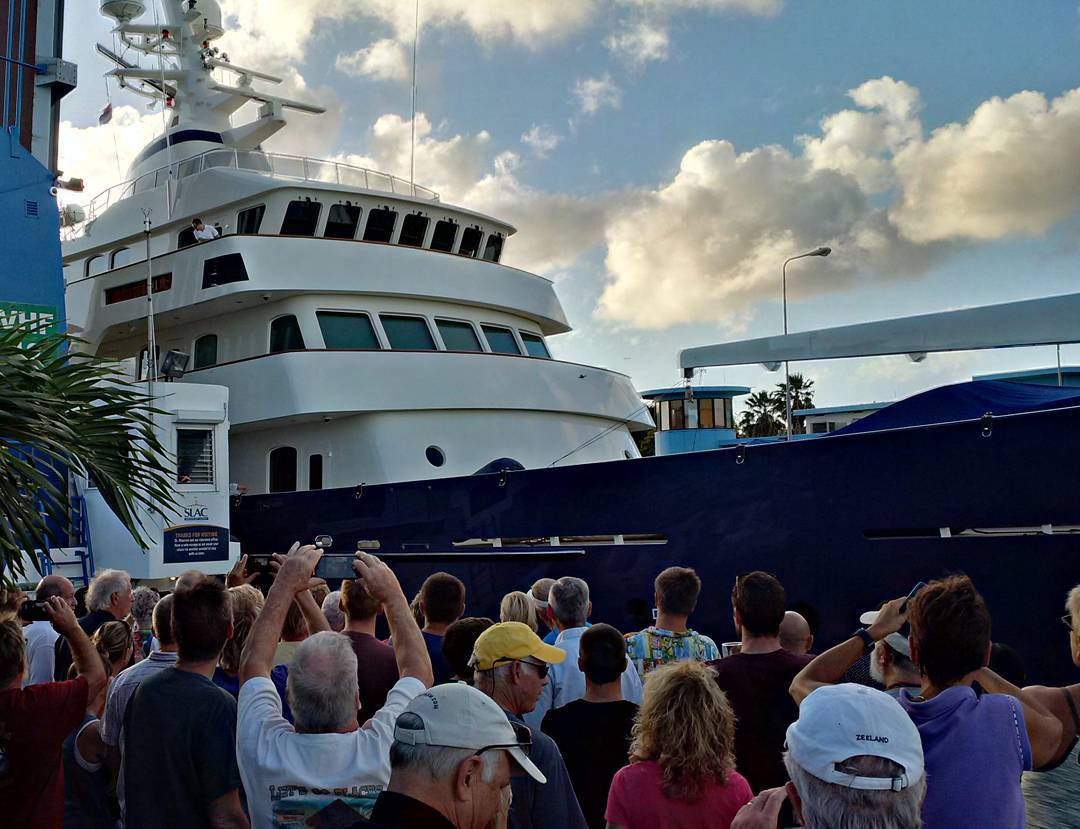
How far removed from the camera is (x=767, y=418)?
209 ft

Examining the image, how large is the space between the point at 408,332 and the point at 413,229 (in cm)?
207

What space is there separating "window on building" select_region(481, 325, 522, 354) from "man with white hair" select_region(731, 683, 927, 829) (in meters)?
13.9

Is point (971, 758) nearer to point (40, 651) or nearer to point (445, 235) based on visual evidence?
point (40, 651)

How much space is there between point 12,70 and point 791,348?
10.9 metres

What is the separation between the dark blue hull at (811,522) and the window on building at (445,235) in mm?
5617

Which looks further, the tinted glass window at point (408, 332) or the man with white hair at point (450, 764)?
the tinted glass window at point (408, 332)

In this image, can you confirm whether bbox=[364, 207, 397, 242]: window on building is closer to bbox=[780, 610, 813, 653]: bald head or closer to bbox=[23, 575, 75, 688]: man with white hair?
bbox=[23, 575, 75, 688]: man with white hair

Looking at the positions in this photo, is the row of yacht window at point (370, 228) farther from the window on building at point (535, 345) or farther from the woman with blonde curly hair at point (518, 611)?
the woman with blonde curly hair at point (518, 611)

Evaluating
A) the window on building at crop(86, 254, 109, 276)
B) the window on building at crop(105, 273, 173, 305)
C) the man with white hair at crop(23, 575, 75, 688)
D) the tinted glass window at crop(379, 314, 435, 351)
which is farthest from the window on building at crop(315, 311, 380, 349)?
the man with white hair at crop(23, 575, 75, 688)

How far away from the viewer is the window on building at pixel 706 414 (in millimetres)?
27188

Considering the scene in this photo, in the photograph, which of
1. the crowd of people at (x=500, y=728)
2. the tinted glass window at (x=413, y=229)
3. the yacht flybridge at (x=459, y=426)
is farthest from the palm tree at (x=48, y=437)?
the tinted glass window at (x=413, y=229)

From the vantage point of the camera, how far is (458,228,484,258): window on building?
17.0 m

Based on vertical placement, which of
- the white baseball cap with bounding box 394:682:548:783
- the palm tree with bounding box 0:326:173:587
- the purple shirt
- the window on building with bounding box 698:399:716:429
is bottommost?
the purple shirt

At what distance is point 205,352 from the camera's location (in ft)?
53.0
